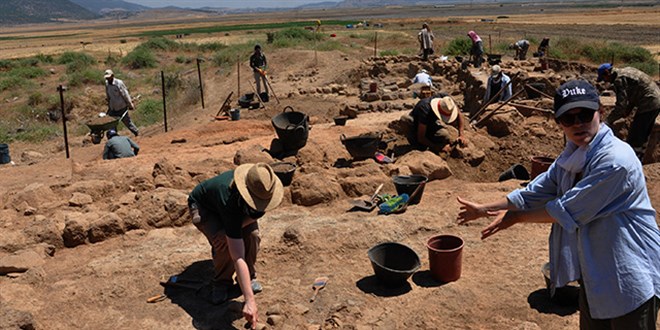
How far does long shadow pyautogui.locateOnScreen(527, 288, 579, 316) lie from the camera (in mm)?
4273

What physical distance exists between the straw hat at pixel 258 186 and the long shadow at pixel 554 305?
2.28m

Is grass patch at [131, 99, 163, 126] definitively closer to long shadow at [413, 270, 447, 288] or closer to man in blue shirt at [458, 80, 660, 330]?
long shadow at [413, 270, 447, 288]

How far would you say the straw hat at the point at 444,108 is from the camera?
802cm

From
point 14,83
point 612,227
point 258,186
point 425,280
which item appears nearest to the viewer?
point 612,227

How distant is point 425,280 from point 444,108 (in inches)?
148

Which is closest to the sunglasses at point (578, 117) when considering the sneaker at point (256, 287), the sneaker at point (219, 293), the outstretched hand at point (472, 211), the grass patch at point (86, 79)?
the outstretched hand at point (472, 211)

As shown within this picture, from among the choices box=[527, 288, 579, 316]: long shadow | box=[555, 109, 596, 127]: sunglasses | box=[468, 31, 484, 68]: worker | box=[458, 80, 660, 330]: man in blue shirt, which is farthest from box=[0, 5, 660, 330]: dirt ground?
box=[468, 31, 484, 68]: worker

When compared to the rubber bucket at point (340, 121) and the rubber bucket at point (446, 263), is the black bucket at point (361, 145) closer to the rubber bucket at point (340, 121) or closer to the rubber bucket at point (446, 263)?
the rubber bucket at point (340, 121)

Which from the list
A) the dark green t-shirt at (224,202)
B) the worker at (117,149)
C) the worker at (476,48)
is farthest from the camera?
the worker at (476,48)

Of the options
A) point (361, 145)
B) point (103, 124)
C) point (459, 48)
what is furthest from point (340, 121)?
point (459, 48)

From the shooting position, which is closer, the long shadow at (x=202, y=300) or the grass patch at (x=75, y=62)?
the long shadow at (x=202, y=300)

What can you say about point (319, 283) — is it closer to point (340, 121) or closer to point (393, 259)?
point (393, 259)

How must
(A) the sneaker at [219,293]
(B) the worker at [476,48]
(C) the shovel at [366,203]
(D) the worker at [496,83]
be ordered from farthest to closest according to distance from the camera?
(B) the worker at [476,48]
(D) the worker at [496,83]
(C) the shovel at [366,203]
(A) the sneaker at [219,293]

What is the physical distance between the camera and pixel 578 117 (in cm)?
255
